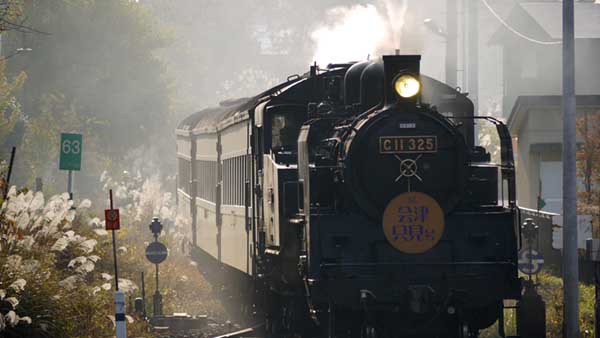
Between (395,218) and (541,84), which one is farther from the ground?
(541,84)

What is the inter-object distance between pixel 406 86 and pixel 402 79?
0.10 meters

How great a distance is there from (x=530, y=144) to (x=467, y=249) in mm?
30680

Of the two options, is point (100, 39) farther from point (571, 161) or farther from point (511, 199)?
point (511, 199)

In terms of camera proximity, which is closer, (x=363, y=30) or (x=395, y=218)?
(x=395, y=218)

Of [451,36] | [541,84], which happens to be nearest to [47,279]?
[451,36]

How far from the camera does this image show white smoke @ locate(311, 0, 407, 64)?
69.8 ft

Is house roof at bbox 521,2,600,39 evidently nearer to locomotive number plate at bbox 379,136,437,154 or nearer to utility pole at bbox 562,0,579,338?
utility pole at bbox 562,0,579,338

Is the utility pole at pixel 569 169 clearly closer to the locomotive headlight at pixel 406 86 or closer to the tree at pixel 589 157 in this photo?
the locomotive headlight at pixel 406 86

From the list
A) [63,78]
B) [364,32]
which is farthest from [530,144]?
[364,32]

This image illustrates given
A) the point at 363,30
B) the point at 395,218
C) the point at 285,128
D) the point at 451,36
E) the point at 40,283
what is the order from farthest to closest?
1. the point at 451,36
2. the point at 363,30
3. the point at 285,128
4. the point at 40,283
5. the point at 395,218

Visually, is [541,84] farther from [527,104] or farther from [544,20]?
[527,104]

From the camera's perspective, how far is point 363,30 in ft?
71.3

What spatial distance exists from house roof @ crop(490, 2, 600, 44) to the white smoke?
27324 mm

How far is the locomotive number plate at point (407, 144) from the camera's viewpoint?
45.9ft
